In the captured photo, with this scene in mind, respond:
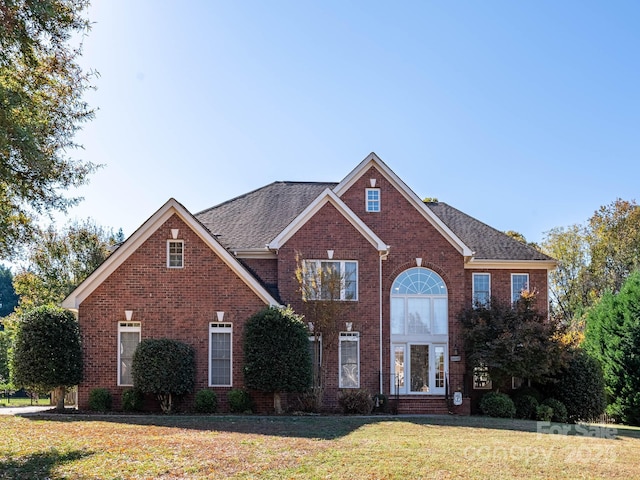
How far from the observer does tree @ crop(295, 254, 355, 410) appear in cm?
2280

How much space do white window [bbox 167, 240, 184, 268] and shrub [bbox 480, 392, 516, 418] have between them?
1140cm

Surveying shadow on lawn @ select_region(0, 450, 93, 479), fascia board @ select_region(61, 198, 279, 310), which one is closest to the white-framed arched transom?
fascia board @ select_region(61, 198, 279, 310)

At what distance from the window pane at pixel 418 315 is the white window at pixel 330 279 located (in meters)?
2.43

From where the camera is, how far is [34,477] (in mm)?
10664

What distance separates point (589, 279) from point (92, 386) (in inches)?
1349

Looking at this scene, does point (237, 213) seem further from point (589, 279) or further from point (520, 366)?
point (589, 279)

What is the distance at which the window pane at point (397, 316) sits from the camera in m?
25.3

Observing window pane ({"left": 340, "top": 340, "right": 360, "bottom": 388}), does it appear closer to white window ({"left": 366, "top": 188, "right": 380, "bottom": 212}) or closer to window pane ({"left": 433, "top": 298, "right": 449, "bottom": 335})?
window pane ({"left": 433, "top": 298, "right": 449, "bottom": 335})

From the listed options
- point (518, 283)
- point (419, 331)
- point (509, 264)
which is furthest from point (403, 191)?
point (518, 283)

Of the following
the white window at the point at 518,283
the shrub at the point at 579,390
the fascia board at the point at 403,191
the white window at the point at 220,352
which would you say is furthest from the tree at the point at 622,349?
the white window at the point at 220,352

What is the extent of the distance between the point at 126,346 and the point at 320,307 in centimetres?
633

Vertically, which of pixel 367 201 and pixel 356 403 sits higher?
pixel 367 201

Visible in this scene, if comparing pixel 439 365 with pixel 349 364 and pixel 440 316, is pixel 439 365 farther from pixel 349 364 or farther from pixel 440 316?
pixel 349 364

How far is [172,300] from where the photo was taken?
22.1 m
